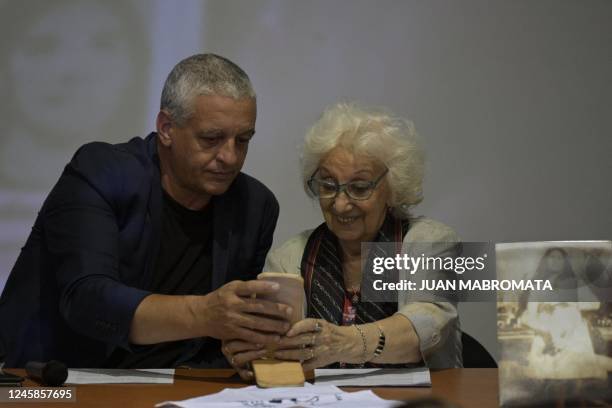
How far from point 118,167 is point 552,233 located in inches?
87.7

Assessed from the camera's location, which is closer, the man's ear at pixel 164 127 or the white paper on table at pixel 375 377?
the white paper on table at pixel 375 377

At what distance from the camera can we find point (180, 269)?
10.0 feet

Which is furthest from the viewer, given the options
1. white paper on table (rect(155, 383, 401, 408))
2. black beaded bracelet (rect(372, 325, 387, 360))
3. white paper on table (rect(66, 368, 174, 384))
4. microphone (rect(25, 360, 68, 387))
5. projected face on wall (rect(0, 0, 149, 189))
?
projected face on wall (rect(0, 0, 149, 189))

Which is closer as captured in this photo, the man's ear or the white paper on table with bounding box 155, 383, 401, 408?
the white paper on table with bounding box 155, 383, 401, 408

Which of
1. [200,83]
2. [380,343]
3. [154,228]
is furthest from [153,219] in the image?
[380,343]

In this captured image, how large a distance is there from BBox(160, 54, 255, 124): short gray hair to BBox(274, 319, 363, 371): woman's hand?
0.77 metres

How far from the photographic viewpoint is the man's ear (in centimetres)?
300

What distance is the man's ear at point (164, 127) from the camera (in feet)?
9.84

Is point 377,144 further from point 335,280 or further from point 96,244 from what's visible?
point 96,244

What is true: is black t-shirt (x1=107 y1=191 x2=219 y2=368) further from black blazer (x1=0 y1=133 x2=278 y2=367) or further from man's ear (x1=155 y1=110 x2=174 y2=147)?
man's ear (x1=155 y1=110 x2=174 y2=147)

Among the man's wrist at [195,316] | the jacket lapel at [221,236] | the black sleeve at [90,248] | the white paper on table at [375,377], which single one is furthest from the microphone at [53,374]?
the jacket lapel at [221,236]

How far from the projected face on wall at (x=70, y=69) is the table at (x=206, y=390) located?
1.70 m

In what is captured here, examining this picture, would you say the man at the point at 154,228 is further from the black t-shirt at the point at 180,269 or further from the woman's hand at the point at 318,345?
the woman's hand at the point at 318,345

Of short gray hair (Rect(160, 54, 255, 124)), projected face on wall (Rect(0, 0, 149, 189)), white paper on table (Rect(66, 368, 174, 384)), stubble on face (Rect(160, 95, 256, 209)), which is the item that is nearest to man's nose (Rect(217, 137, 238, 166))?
stubble on face (Rect(160, 95, 256, 209))
